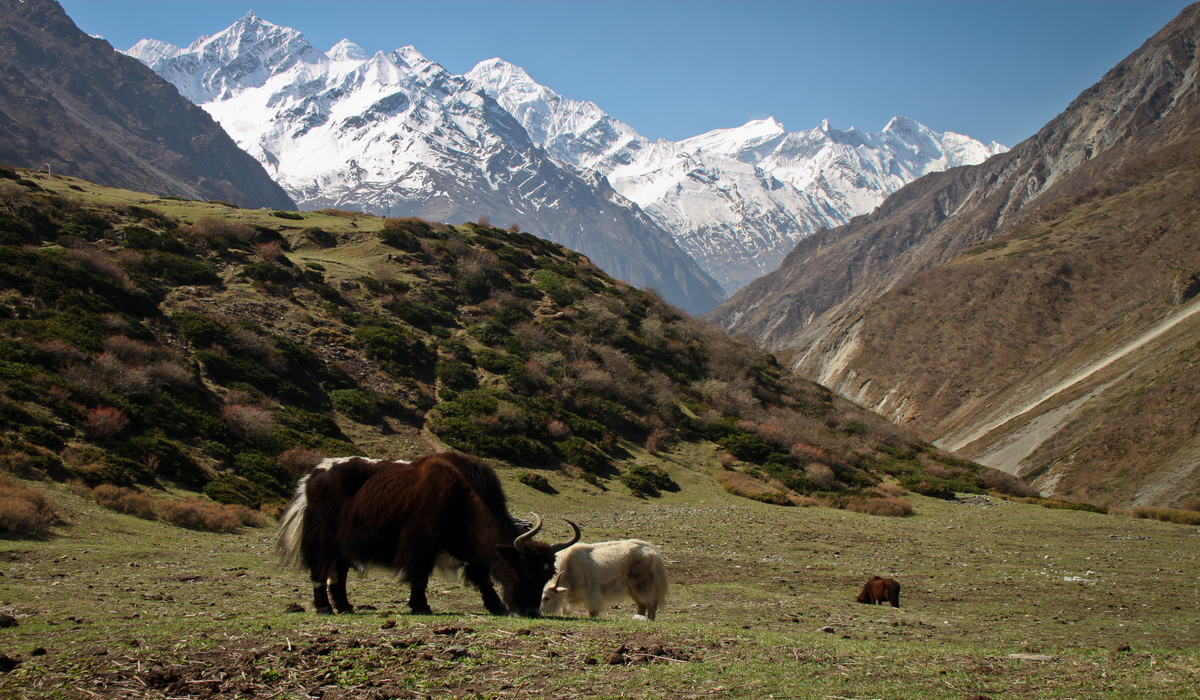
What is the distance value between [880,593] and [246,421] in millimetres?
18780

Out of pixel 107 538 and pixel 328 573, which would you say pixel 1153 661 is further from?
pixel 107 538

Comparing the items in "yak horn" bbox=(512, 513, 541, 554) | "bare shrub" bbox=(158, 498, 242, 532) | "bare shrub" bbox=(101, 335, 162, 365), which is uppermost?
"bare shrub" bbox=(101, 335, 162, 365)

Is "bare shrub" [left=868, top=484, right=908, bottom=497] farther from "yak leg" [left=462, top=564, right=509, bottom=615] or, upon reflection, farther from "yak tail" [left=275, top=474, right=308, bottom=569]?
"yak tail" [left=275, top=474, right=308, bottom=569]

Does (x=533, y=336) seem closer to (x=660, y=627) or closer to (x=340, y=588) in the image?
(x=340, y=588)

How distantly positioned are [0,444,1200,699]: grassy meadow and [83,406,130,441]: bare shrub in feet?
10.5

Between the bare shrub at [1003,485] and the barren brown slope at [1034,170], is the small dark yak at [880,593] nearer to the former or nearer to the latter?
the bare shrub at [1003,485]

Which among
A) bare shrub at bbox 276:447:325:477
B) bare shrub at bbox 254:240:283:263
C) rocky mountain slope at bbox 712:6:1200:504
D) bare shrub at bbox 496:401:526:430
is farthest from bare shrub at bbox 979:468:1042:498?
bare shrub at bbox 254:240:283:263

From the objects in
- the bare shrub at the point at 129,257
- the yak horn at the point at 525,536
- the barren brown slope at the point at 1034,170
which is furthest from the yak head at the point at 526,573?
the barren brown slope at the point at 1034,170

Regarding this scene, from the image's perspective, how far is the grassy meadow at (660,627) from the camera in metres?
4.89

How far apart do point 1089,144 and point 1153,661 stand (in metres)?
162

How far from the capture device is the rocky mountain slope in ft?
132

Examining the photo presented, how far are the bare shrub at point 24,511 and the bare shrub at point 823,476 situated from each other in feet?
88.1

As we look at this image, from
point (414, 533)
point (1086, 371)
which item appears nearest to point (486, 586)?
point (414, 533)

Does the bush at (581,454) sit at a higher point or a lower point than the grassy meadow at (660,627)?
higher
